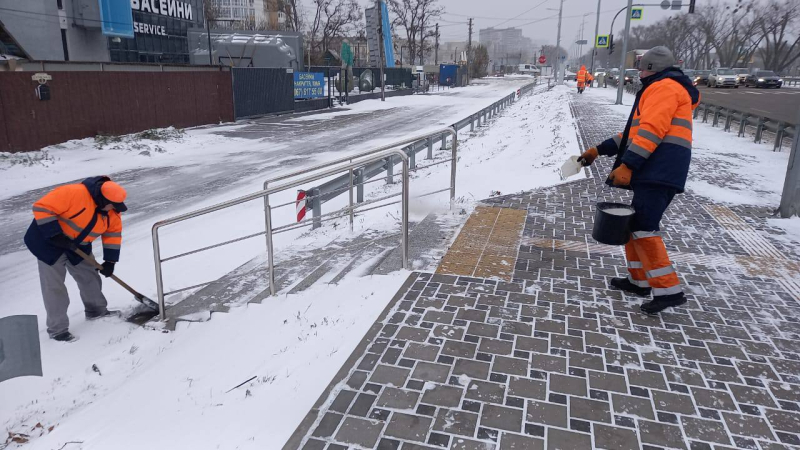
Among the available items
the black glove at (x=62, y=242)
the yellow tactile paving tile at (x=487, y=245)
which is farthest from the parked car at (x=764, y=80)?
the black glove at (x=62, y=242)

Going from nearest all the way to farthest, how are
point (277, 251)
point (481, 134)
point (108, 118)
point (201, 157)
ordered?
point (277, 251) < point (201, 157) < point (108, 118) < point (481, 134)

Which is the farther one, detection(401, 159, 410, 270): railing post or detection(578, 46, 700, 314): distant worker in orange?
detection(401, 159, 410, 270): railing post

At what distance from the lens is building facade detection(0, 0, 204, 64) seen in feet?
76.2

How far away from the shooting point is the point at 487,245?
20.8 feet

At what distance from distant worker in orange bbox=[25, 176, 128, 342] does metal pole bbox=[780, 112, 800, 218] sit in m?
7.78

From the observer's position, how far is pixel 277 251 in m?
7.57

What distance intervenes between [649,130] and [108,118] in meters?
17.1

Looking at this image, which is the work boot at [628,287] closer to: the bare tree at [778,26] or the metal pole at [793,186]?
the metal pole at [793,186]

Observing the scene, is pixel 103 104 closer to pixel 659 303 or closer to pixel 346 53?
pixel 659 303

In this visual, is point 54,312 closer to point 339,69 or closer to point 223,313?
point 223,313

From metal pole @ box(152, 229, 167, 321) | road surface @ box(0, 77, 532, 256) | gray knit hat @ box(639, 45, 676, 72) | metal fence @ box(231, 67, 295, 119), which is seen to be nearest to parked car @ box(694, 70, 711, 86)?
road surface @ box(0, 77, 532, 256)

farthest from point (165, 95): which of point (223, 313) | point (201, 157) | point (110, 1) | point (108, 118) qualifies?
point (223, 313)

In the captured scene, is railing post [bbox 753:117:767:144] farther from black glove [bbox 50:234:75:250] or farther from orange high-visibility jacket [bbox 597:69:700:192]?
black glove [bbox 50:234:75:250]

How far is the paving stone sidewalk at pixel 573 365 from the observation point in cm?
318
